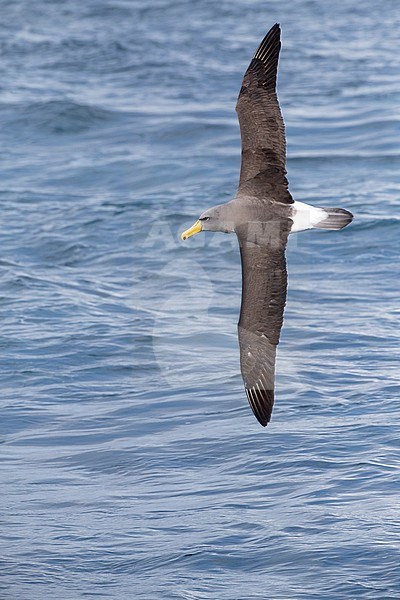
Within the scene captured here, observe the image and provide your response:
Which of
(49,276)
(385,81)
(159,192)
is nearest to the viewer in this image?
(49,276)

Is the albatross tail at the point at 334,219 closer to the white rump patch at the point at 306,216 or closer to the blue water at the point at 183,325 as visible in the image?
the white rump patch at the point at 306,216

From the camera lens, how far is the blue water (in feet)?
37.6

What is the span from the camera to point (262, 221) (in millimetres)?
11336

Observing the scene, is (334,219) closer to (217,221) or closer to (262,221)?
(262,221)

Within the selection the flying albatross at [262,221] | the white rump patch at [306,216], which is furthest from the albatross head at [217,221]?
the white rump patch at [306,216]

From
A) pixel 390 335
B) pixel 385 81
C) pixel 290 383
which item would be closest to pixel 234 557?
pixel 290 383

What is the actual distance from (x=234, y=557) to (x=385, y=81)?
17.0 metres

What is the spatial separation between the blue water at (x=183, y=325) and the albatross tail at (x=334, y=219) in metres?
2.69

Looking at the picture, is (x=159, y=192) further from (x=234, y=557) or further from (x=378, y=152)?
(x=234, y=557)

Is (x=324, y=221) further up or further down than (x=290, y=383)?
further up

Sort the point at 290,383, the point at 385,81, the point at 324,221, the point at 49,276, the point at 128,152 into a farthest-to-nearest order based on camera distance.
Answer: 1. the point at 385,81
2. the point at 128,152
3. the point at 49,276
4. the point at 290,383
5. the point at 324,221

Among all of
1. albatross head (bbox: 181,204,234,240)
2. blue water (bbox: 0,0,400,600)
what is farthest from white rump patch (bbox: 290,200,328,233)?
blue water (bbox: 0,0,400,600)

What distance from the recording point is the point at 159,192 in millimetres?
21734

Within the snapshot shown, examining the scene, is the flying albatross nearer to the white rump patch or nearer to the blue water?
the white rump patch
